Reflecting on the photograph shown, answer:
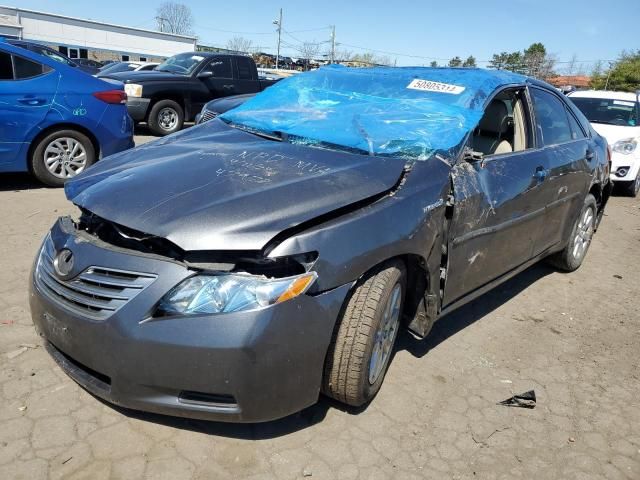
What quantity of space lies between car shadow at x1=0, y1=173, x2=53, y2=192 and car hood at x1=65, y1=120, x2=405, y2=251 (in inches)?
152

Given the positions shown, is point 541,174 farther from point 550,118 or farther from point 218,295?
point 218,295

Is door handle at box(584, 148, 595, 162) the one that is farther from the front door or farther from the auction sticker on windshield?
the auction sticker on windshield

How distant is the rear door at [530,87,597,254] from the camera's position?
387 cm

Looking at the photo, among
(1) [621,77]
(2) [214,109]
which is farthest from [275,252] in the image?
(1) [621,77]

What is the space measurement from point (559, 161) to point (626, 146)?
583cm

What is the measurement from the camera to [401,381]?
2943 mm

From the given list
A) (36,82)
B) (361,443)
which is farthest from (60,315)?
(36,82)

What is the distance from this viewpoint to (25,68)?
566 cm

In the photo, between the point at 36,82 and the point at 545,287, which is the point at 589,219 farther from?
the point at 36,82

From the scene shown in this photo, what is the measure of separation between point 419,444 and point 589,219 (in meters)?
3.55

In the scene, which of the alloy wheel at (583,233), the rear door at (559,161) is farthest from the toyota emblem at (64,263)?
the alloy wheel at (583,233)

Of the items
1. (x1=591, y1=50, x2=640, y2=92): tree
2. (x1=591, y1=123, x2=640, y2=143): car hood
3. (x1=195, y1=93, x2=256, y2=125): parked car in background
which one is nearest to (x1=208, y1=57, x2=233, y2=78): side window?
(x1=195, y1=93, x2=256, y2=125): parked car in background

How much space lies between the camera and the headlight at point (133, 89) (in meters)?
9.91

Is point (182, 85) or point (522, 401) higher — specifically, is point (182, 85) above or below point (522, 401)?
above
